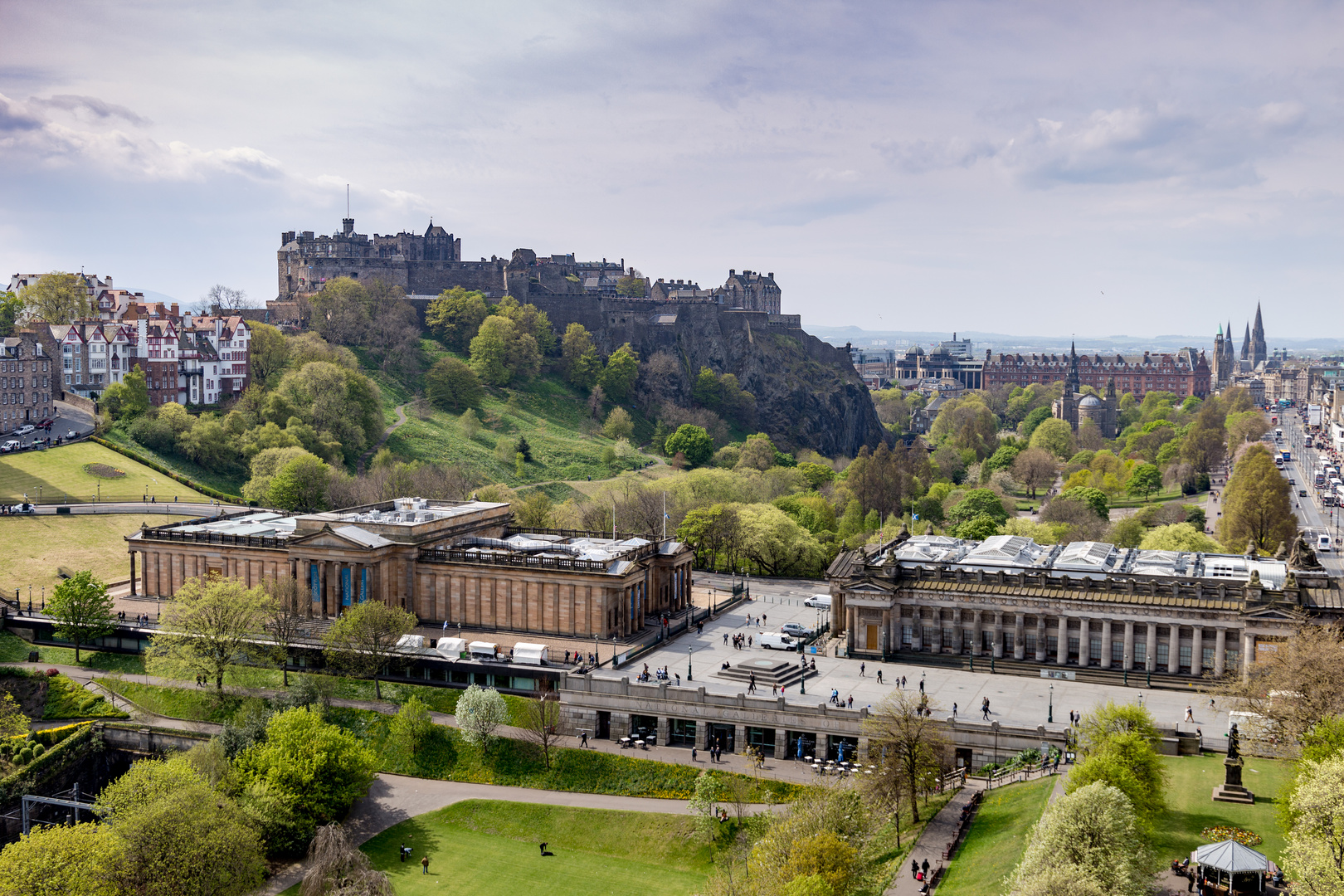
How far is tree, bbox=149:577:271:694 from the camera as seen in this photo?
230 feet

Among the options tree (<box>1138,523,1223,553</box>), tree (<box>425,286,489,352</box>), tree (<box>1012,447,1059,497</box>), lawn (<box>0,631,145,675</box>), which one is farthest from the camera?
tree (<box>425,286,489,352</box>)

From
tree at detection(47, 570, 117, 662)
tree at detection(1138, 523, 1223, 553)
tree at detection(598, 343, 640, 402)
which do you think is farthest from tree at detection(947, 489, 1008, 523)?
tree at detection(47, 570, 117, 662)

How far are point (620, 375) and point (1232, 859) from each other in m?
141

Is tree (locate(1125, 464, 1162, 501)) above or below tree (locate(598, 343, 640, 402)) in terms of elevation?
below

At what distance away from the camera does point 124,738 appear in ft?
218

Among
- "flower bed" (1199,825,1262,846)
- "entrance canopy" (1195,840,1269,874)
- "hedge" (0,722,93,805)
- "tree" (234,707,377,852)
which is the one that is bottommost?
"hedge" (0,722,93,805)

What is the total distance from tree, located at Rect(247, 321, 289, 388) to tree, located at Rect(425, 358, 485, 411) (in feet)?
A: 64.5

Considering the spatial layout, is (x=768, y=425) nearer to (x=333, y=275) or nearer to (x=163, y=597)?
(x=333, y=275)

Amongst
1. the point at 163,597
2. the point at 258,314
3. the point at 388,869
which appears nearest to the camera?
the point at 388,869

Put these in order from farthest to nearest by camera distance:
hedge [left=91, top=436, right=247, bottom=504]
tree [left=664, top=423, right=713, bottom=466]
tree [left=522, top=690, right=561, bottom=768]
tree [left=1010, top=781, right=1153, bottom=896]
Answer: tree [left=664, top=423, right=713, bottom=466] → hedge [left=91, top=436, right=247, bottom=504] → tree [left=522, top=690, right=561, bottom=768] → tree [left=1010, top=781, right=1153, bottom=896]

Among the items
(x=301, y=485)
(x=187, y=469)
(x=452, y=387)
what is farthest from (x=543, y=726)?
(x=452, y=387)

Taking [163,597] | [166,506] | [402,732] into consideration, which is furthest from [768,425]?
[402,732]

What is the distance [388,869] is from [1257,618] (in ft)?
154

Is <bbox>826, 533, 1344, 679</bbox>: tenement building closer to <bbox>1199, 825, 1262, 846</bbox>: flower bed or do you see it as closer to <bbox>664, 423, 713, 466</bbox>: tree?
<bbox>1199, 825, 1262, 846</bbox>: flower bed
